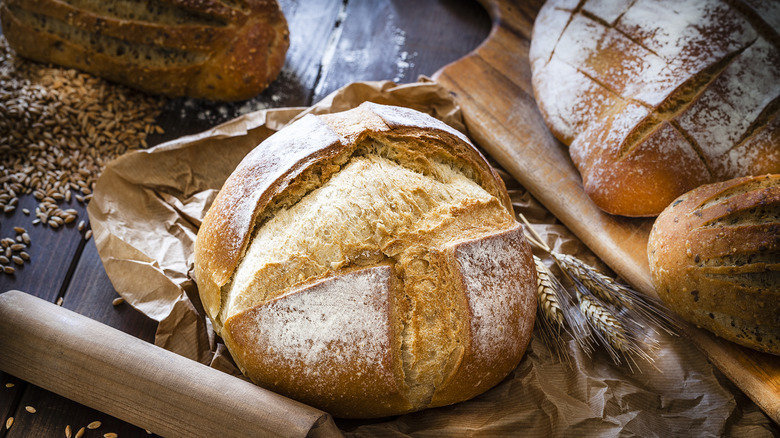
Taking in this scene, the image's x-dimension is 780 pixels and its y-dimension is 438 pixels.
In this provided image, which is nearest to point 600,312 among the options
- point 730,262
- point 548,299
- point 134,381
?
point 548,299

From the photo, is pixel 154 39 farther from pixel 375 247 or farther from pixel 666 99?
pixel 666 99

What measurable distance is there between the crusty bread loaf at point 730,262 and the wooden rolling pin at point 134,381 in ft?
4.24

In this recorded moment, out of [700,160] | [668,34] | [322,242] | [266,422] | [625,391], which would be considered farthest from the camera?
[668,34]

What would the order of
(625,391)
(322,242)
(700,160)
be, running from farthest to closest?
1. (700,160)
2. (625,391)
3. (322,242)

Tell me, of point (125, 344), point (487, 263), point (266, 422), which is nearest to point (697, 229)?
point (487, 263)

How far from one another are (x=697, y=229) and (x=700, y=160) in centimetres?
37

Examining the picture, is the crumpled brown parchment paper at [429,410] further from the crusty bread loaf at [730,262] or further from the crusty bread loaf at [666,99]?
the crusty bread loaf at [666,99]

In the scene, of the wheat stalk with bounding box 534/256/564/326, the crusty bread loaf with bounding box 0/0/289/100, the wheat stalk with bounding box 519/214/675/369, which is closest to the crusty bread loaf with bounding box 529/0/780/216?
the wheat stalk with bounding box 519/214/675/369

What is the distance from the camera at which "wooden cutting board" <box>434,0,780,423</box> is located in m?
1.95

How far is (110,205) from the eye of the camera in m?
2.19

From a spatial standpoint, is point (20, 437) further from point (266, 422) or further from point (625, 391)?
point (625, 391)

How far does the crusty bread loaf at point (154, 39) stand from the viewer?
2441 millimetres

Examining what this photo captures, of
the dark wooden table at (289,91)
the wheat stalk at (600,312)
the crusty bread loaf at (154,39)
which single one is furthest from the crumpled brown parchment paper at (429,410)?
the crusty bread loaf at (154,39)

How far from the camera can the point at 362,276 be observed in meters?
1.64
